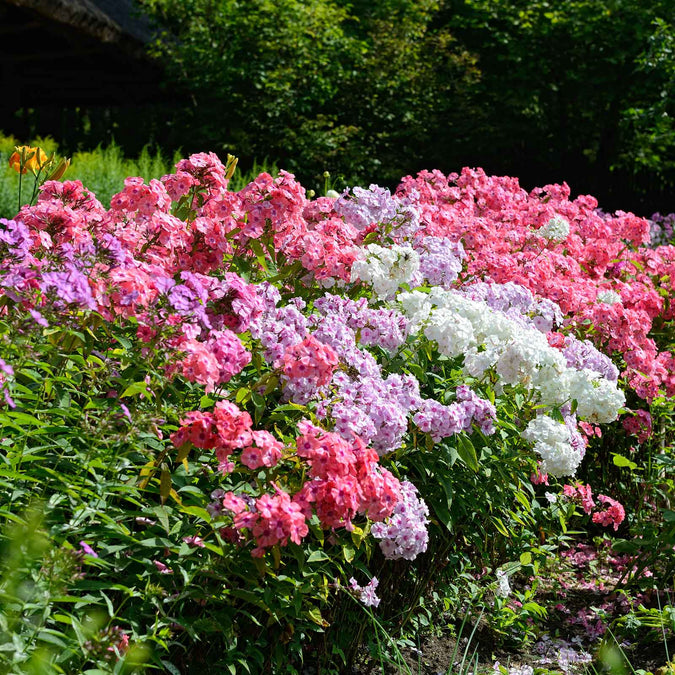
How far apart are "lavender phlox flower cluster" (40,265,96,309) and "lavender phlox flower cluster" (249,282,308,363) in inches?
22.5

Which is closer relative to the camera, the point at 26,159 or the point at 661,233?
the point at 26,159

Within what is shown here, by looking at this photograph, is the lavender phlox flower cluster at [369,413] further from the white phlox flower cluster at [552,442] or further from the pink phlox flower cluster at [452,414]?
the white phlox flower cluster at [552,442]

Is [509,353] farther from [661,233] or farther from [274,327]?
[661,233]

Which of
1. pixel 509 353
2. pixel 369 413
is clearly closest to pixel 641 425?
pixel 509 353

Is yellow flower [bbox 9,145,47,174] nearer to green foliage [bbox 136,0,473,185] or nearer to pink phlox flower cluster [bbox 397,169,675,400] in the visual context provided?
pink phlox flower cluster [bbox 397,169,675,400]

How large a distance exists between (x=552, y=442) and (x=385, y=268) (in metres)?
0.89

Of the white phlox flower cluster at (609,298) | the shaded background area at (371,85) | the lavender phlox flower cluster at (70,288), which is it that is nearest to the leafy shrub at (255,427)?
the lavender phlox flower cluster at (70,288)

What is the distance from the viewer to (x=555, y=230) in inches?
195

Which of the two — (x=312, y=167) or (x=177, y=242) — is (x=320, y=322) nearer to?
(x=177, y=242)

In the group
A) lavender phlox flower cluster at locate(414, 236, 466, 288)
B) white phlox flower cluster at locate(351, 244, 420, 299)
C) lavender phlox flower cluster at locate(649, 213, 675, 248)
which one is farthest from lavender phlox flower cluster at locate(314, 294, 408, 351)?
lavender phlox flower cluster at locate(649, 213, 675, 248)

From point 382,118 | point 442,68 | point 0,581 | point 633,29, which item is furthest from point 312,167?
point 0,581

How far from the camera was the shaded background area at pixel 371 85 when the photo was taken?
36.1ft

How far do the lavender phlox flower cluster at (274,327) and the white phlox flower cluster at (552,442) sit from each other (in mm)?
828

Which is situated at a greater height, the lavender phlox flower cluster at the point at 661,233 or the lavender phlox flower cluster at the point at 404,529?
the lavender phlox flower cluster at the point at 404,529
